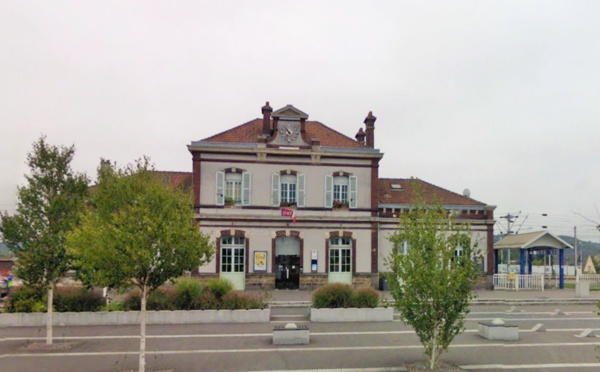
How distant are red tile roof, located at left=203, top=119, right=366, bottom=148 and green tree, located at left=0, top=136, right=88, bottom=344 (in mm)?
13502

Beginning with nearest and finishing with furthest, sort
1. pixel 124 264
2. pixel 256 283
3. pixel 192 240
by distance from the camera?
pixel 124 264 → pixel 192 240 → pixel 256 283

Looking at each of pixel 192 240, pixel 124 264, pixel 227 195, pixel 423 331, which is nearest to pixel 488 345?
pixel 423 331

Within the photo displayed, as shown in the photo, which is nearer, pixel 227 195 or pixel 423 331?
pixel 423 331

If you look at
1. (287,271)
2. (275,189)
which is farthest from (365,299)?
(275,189)

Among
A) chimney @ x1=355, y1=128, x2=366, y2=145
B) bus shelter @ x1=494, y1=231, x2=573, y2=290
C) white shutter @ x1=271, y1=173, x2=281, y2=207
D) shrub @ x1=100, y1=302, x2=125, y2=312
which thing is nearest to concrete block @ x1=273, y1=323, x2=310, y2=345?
shrub @ x1=100, y1=302, x2=125, y2=312

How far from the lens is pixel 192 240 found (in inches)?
398

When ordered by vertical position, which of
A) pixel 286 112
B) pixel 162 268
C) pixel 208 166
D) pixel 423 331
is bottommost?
pixel 423 331

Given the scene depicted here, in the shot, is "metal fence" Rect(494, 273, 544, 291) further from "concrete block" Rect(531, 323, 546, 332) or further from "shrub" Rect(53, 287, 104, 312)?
"shrub" Rect(53, 287, 104, 312)

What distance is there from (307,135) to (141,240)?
60.7ft

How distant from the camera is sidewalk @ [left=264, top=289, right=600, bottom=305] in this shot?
22153 mm

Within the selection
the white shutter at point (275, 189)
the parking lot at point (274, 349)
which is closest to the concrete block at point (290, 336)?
the parking lot at point (274, 349)

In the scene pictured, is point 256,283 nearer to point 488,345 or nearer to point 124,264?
point 488,345

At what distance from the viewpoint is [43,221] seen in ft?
42.2

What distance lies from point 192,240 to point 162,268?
32.6 inches
